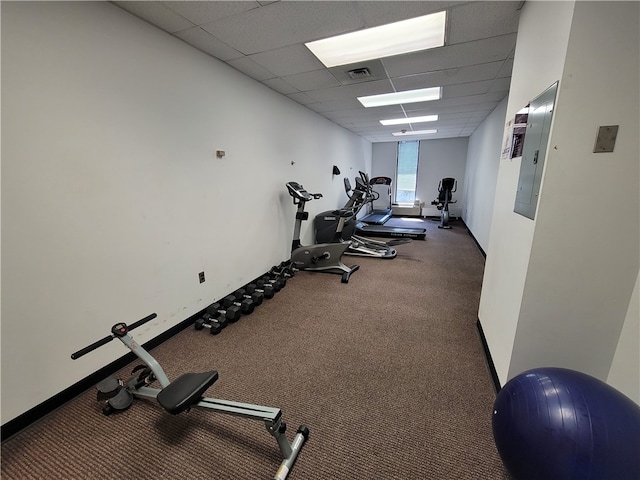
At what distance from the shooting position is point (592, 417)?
2.99ft

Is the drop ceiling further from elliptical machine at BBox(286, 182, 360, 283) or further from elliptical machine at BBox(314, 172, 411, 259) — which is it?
elliptical machine at BBox(314, 172, 411, 259)

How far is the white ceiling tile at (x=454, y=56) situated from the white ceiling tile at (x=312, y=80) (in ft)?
2.30

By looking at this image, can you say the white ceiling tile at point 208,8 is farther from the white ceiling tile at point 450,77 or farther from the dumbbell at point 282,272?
the dumbbell at point 282,272

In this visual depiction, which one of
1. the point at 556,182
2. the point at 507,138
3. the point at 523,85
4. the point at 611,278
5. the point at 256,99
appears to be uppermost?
the point at 256,99

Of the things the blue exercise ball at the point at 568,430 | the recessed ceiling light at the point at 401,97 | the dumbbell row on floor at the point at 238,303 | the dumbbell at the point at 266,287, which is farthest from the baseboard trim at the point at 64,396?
the recessed ceiling light at the point at 401,97

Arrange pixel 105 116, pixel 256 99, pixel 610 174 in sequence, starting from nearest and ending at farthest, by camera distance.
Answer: pixel 610 174
pixel 105 116
pixel 256 99

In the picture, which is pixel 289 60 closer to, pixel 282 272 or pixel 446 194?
pixel 282 272

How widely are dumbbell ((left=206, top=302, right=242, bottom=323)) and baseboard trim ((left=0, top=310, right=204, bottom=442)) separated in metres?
0.44

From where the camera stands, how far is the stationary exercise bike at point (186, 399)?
1.25 meters

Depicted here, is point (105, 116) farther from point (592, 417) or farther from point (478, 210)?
point (478, 210)

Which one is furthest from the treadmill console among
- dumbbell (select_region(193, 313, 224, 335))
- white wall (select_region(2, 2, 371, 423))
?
dumbbell (select_region(193, 313, 224, 335))

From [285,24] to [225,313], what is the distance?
2565mm

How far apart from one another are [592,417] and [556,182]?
97 centimetres

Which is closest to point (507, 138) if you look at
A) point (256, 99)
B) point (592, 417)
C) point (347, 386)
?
point (592, 417)
